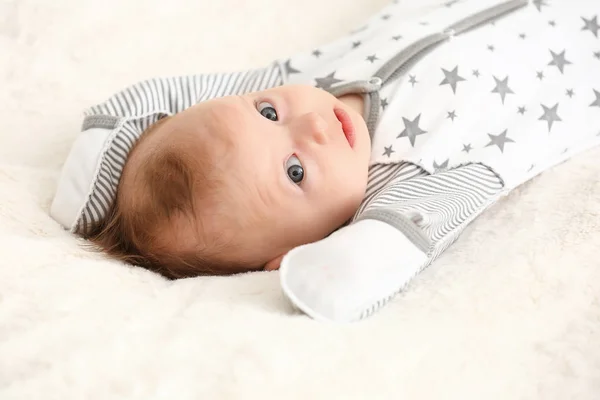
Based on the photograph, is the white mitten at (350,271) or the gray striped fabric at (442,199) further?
the gray striped fabric at (442,199)

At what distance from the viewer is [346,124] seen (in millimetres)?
1054

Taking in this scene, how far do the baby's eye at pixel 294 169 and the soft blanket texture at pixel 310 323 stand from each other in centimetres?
19

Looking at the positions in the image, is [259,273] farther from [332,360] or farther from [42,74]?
[42,74]

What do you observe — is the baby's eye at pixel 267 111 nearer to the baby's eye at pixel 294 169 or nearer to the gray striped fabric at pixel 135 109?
the baby's eye at pixel 294 169

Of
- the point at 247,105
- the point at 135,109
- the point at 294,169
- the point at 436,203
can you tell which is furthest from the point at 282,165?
the point at 135,109

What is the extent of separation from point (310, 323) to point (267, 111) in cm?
45

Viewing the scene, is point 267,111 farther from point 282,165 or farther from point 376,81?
point 376,81

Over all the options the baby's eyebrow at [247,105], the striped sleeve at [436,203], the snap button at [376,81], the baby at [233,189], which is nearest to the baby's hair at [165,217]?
the baby at [233,189]

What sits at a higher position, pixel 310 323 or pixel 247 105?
pixel 247 105

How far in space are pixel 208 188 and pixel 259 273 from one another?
142 millimetres

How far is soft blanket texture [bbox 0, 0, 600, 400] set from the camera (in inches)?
23.5

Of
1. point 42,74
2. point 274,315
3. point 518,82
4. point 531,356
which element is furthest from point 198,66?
point 531,356

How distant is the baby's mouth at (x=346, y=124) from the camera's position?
104 cm

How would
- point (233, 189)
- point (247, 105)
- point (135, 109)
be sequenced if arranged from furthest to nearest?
point (135, 109) → point (247, 105) → point (233, 189)
